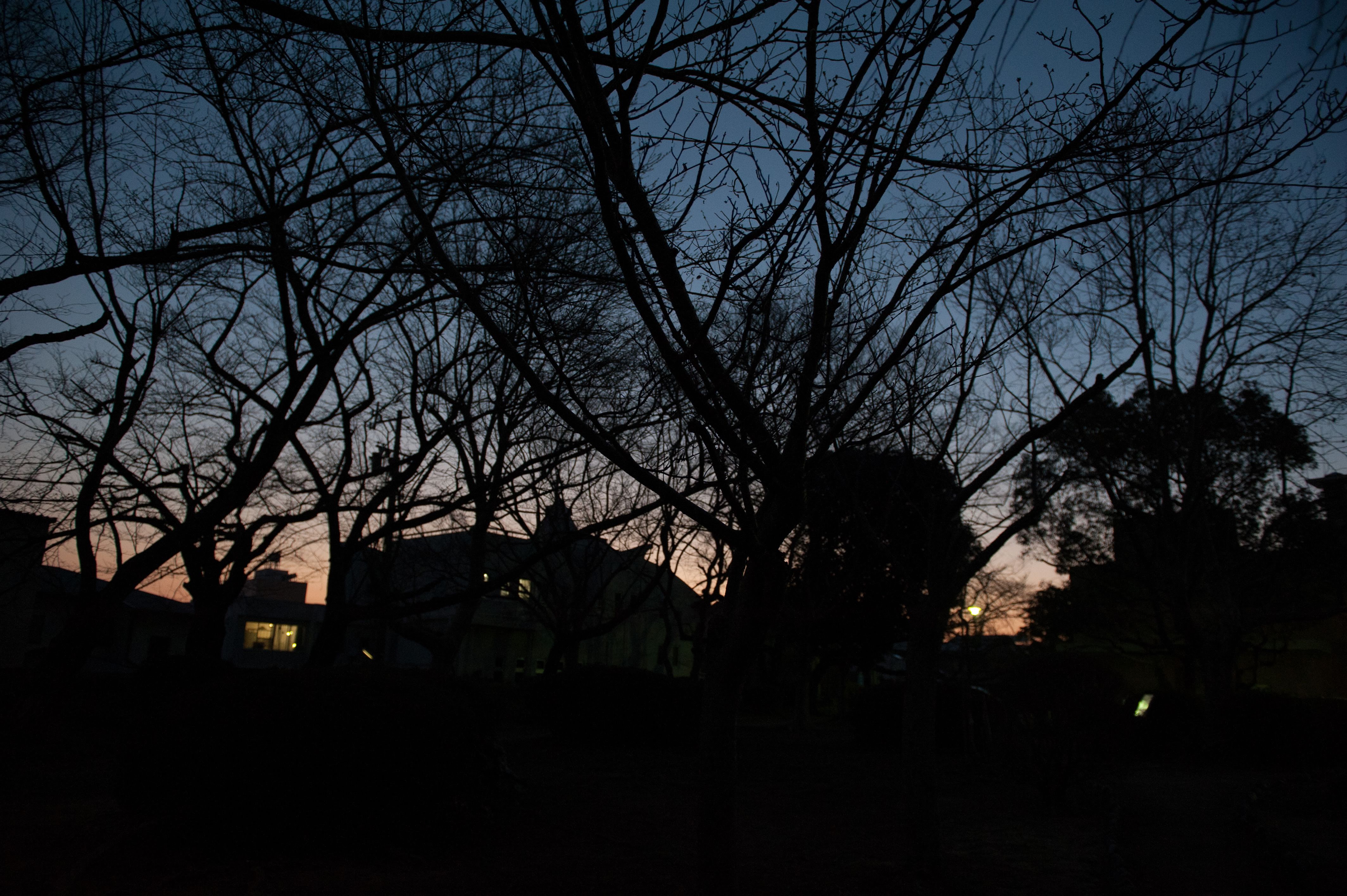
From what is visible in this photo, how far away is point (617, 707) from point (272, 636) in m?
29.7

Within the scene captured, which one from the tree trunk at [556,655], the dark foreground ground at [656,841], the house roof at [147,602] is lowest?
the dark foreground ground at [656,841]

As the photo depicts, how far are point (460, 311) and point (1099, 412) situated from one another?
588 inches

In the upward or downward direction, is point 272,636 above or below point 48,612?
below

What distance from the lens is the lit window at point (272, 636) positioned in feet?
125

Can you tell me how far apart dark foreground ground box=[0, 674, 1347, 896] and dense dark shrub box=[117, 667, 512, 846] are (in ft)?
0.15

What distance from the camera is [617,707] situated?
14820 mm

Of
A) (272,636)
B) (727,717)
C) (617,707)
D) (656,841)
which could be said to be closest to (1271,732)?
(617,707)

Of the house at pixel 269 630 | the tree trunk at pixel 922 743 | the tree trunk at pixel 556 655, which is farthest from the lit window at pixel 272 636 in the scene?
the tree trunk at pixel 922 743

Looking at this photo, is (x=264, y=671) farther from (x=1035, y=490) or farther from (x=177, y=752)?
(x=1035, y=490)

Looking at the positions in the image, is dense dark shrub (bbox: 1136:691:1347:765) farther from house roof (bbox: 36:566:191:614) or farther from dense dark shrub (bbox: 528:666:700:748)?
house roof (bbox: 36:566:191:614)

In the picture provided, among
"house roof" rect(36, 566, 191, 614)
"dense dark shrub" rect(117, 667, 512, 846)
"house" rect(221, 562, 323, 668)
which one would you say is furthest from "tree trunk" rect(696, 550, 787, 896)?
"house" rect(221, 562, 323, 668)

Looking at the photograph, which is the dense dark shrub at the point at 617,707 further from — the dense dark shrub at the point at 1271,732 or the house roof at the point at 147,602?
the house roof at the point at 147,602

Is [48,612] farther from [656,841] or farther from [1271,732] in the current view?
[1271,732]

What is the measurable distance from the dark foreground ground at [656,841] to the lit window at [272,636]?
28072 mm
